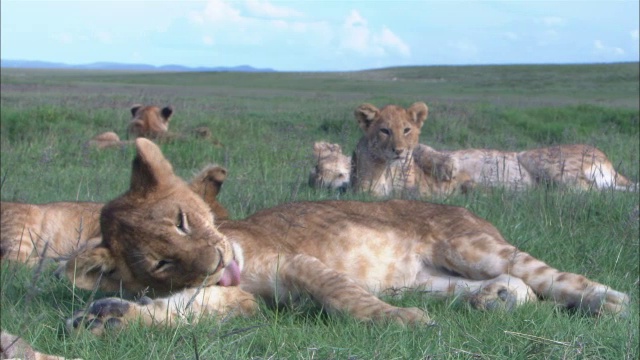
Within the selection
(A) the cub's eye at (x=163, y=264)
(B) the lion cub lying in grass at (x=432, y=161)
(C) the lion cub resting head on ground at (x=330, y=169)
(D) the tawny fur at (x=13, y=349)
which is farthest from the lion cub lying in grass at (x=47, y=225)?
(D) the tawny fur at (x=13, y=349)

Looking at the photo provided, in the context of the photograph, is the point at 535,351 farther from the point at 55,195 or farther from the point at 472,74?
the point at 472,74

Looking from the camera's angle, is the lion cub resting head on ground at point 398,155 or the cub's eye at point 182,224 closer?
the cub's eye at point 182,224

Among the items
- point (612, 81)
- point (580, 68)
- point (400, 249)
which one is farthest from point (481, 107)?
point (580, 68)

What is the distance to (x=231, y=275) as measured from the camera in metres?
4.40

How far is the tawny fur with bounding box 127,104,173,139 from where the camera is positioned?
43.4ft

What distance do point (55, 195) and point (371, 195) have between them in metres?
2.80

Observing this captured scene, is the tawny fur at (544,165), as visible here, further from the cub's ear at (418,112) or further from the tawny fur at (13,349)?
the tawny fur at (13,349)

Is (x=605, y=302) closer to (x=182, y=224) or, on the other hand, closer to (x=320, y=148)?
(x=182, y=224)

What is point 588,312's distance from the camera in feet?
14.4

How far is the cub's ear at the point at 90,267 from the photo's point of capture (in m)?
4.02

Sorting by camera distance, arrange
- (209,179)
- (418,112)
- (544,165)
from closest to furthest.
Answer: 1. (209,179)
2. (544,165)
3. (418,112)

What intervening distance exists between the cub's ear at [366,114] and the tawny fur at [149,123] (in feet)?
12.1

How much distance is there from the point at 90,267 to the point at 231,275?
0.69 m

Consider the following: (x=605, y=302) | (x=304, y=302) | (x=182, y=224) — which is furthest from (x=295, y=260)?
(x=605, y=302)
